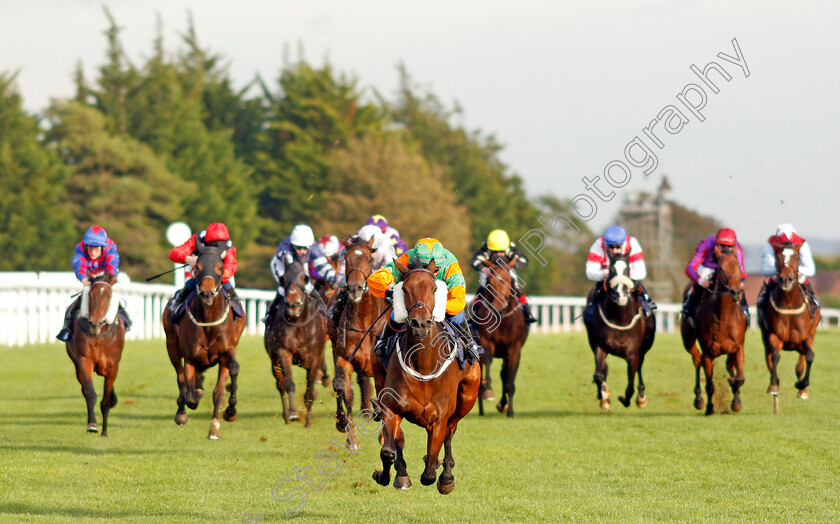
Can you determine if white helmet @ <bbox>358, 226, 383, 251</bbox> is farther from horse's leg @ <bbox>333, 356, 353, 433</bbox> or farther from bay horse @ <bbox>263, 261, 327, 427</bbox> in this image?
bay horse @ <bbox>263, 261, 327, 427</bbox>

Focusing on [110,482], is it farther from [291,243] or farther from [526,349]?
[526,349]

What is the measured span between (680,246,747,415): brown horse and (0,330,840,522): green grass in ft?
1.93

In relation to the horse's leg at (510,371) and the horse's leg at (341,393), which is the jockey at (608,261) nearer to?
the horse's leg at (510,371)

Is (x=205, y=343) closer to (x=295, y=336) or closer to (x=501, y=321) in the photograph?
(x=295, y=336)

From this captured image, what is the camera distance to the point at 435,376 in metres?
7.46

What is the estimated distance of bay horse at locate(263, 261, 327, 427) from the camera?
12.3m

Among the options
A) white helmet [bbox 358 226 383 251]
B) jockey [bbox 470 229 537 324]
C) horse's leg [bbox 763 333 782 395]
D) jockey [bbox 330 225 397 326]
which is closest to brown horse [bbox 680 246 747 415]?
horse's leg [bbox 763 333 782 395]

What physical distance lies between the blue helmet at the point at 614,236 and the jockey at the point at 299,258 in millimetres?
3293

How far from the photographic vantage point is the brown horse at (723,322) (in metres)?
12.6

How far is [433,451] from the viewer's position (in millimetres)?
7512

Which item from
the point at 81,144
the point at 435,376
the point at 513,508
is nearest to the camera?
the point at 435,376

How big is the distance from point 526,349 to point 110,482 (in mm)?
14137

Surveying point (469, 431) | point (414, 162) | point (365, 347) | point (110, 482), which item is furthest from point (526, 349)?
point (414, 162)

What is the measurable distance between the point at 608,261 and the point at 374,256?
3.58 m
